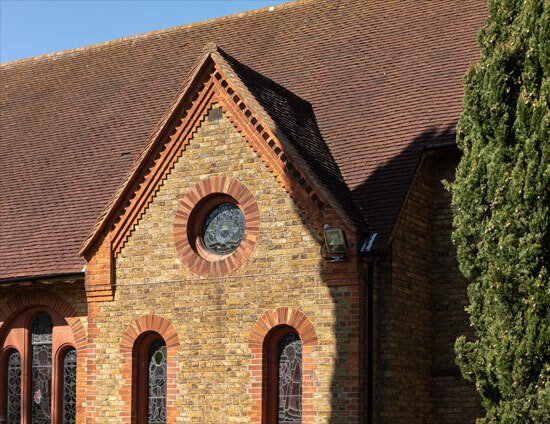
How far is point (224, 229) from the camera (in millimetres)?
17547

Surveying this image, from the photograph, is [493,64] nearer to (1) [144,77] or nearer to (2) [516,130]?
(2) [516,130]

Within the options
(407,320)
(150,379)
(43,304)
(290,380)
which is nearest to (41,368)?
(43,304)

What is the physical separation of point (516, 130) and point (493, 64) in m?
0.94

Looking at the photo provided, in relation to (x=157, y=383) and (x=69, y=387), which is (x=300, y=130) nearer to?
(x=157, y=383)

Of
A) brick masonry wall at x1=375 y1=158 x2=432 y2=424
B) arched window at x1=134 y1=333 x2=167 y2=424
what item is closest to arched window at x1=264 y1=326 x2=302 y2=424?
brick masonry wall at x1=375 y1=158 x2=432 y2=424

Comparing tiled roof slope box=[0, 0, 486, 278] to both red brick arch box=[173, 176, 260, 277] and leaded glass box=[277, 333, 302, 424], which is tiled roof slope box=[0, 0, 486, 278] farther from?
leaded glass box=[277, 333, 302, 424]

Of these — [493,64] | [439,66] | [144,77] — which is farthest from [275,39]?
[493,64]

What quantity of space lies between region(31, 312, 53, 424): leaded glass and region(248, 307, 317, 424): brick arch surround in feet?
17.7

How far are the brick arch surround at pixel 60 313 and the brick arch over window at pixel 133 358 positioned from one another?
1.92 meters

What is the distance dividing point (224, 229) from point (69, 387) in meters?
4.93

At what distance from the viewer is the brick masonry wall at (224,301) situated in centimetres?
1602

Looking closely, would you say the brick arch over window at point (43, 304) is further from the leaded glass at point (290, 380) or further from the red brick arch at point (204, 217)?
the leaded glass at point (290, 380)

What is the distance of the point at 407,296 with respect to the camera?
16906mm

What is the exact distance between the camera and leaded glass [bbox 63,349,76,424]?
19953 millimetres
